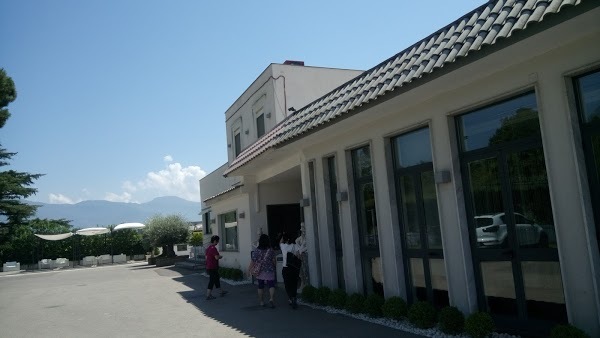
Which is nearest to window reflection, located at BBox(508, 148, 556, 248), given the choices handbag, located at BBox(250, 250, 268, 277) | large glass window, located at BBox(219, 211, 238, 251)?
handbag, located at BBox(250, 250, 268, 277)

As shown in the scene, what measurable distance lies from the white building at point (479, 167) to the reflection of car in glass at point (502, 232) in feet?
0.05

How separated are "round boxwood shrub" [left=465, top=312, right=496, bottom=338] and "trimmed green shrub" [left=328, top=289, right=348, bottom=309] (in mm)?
3372

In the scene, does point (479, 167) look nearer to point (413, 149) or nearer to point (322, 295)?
point (413, 149)

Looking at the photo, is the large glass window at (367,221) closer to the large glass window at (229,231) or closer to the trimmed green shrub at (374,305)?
the trimmed green shrub at (374,305)

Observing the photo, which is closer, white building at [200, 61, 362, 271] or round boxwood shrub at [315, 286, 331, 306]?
round boxwood shrub at [315, 286, 331, 306]

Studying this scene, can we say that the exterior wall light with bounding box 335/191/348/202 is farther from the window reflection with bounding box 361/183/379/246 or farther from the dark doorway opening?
the dark doorway opening

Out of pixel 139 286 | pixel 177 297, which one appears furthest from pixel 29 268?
pixel 177 297

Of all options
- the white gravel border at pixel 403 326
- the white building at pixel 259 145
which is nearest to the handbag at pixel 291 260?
the white gravel border at pixel 403 326

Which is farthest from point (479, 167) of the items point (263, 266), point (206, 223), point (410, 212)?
point (206, 223)

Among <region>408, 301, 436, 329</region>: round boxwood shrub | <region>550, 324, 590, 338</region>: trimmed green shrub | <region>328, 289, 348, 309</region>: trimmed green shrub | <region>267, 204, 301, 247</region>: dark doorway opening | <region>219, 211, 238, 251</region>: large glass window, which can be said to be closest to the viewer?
<region>550, 324, 590, 338</region>: trimmed green shrub

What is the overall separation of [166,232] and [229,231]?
12912mm

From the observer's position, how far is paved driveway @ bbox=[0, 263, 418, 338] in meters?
8.18

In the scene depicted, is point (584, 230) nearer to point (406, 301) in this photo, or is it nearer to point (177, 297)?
point (406, 301)

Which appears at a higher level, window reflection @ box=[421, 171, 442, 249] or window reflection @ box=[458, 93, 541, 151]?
window reflection @ box=[458, 93, 541, 151]
